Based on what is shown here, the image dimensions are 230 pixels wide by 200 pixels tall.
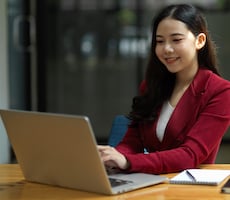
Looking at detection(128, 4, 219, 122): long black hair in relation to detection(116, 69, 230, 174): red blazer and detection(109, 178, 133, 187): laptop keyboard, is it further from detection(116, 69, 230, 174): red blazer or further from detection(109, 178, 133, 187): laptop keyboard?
detection(109, 178, 133, 187): laptop keyboard

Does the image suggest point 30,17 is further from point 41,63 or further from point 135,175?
point 135,175

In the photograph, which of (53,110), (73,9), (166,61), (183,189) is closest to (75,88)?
(53,110)

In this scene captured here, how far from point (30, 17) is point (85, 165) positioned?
14.2ft

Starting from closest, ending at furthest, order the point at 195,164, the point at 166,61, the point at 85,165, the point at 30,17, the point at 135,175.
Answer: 1. the point at 85,165
2. the point at 135,175
3. the point at 195,164
4. the point at 166,61
5. the point at 30,17

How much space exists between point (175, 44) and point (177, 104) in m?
0.23

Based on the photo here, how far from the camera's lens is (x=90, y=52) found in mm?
6070

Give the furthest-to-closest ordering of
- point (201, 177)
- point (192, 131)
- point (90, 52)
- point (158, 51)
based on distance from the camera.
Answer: point (90, 52), point (158, 51), point (192, 131), point (201, 177)

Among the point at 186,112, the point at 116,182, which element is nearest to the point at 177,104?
the point at 186,112

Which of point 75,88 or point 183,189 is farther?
point 75,88

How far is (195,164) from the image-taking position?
6.42ft

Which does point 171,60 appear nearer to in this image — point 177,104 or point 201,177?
point 177,104

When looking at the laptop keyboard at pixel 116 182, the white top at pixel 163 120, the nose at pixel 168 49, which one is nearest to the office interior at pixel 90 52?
the white top at pixel 163 120

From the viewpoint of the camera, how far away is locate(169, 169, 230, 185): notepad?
1.74 m

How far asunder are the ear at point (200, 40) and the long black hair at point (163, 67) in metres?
0.02
